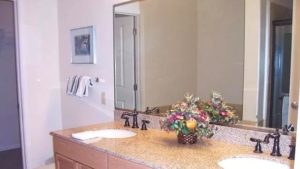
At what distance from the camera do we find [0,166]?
149 inches

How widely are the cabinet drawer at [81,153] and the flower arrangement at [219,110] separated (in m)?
0.77

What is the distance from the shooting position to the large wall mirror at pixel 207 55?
1.71m

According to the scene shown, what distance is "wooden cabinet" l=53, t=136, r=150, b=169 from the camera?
171cm

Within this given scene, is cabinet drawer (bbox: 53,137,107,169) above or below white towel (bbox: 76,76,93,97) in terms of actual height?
below

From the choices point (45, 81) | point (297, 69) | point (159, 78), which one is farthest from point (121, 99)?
point (297, 69)

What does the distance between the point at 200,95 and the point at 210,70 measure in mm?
195

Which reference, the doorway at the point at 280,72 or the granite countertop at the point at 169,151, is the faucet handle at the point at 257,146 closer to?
the granite countertop at the point at 169,151

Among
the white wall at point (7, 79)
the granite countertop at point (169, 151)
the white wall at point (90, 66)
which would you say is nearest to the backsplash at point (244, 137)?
the granite countertop at point (169, 151)

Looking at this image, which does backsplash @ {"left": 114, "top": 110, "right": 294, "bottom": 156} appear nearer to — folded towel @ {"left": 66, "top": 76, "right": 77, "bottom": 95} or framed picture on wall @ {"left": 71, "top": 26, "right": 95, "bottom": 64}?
framed picture on wall @ {"left": 71, "top": 26, "right": 95, "bottom": 64}

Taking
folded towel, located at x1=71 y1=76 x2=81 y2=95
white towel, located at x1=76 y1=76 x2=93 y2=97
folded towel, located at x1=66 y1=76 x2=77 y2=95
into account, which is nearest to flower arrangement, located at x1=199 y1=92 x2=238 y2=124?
white towel, located at x1=76 y1=76 x2=93 y2=97

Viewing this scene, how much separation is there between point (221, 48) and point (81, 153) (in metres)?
1.21

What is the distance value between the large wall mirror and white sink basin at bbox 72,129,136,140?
1.10 ft

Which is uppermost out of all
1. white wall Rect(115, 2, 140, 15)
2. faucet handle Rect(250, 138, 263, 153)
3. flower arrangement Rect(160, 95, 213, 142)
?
white wall Rect(115, 2, 140, 15)

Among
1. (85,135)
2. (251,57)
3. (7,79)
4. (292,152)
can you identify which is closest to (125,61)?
(85,135)
